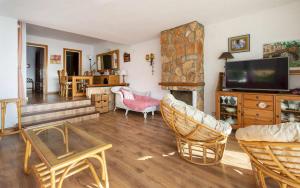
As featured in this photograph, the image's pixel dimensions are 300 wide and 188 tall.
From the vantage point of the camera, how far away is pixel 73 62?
780cm

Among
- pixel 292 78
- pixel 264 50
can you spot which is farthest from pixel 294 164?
pixel 264 50

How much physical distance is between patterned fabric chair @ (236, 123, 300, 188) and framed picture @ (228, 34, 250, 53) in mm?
2815

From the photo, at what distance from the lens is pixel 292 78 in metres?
3.02

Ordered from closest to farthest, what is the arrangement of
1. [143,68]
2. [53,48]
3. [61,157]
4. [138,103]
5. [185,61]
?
[61,157]
[185,61]
[138,103]
[143,68]
[53,48]

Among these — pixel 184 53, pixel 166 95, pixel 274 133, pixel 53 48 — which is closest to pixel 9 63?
pixel 166 95

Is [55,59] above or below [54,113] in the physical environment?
above

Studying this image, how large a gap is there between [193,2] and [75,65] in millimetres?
6598

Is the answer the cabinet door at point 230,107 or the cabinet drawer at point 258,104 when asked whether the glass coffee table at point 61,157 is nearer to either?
the cabinet door at point 230,107

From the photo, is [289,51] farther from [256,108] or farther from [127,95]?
[127,95]

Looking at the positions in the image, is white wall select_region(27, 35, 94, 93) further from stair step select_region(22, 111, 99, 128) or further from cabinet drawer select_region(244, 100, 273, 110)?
cabinet drawer select_region(244, 100, 273, 110)

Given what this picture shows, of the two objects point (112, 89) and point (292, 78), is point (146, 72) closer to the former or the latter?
point (112, 89)

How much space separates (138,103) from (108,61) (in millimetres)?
3167

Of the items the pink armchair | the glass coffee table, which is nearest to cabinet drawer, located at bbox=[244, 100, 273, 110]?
the pink armchair

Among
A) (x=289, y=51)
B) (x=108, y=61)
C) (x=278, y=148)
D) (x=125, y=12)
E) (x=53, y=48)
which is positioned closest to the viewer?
(x=278, y=148)
